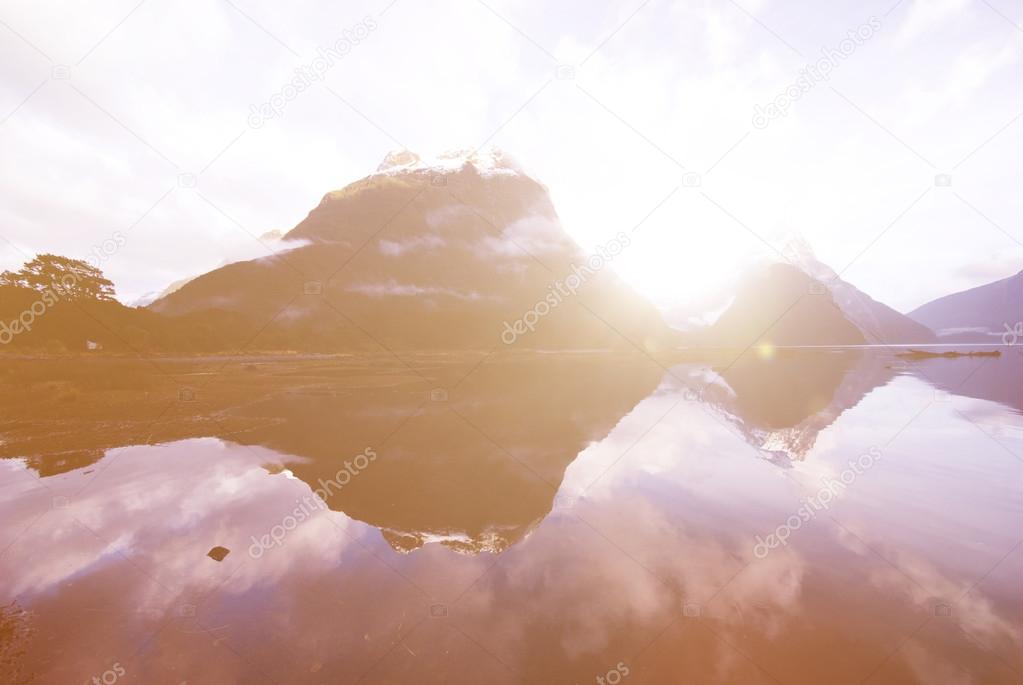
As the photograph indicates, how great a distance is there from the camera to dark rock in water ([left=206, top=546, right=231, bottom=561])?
931 cm

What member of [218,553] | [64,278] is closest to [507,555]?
[218,553]

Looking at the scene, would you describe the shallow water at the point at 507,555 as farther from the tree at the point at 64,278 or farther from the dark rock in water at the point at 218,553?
the tree at the point at 64,278

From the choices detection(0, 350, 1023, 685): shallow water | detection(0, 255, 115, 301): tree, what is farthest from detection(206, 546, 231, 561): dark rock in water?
detection(0, 255, 115, 301): tree

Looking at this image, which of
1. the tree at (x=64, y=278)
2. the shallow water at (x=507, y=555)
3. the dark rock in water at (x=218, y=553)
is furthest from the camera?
the tree at (x=64, y=278)

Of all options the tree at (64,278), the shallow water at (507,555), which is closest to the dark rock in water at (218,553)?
the shallow water at (507,555)

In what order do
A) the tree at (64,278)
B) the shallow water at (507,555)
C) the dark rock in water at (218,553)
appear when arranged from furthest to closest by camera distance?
1. the tree at (64,278)
2. the dark rock in water at (218,553)
3. the shallow water at (507,555)

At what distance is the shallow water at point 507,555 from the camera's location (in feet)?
21.2

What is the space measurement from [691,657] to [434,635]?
401 cm

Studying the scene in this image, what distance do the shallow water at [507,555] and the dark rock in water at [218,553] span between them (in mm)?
111

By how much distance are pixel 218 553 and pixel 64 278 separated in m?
102

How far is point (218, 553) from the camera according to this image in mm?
9484

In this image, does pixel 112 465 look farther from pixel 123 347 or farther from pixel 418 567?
pixel 123 347

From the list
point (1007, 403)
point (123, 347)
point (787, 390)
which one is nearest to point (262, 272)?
point (123, 347)

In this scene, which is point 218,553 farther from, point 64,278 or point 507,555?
point 64,278
